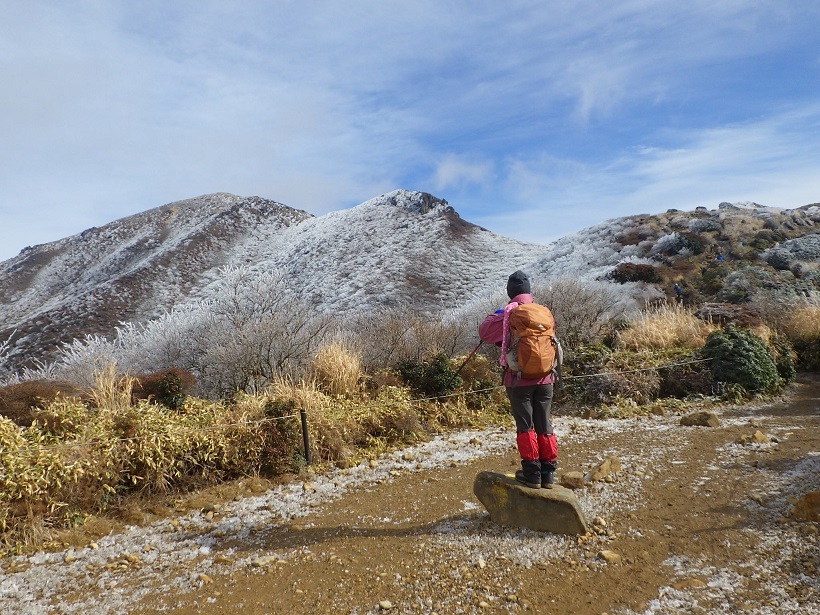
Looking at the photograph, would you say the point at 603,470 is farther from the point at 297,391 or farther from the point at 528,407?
the point at 297,391

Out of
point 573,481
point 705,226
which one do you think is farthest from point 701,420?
point 705,226

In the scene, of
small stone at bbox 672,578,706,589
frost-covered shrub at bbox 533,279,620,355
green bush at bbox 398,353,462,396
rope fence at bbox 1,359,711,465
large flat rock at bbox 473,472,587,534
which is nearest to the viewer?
small stone at bbox 672,578,706,589

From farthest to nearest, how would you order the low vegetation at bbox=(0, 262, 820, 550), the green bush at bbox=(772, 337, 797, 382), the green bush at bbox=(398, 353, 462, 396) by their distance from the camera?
1. the green bush at bbox=(772, 337, 797, 382)
2. the green bush at bbox=(398, 353, 462, 396)
3. the low vegetation at bbox=(0, 262, 820, 550)

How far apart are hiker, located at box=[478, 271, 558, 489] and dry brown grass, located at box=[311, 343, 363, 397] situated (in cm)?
361

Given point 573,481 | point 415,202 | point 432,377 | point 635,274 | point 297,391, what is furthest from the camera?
point 415,202

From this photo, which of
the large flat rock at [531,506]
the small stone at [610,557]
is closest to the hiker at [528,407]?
the large flat rock at [531,506]

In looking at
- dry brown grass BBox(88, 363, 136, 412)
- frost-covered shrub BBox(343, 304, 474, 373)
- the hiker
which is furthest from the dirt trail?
frost-covered shrub BBox(343, 304, 474, 373)

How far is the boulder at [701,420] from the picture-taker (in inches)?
252

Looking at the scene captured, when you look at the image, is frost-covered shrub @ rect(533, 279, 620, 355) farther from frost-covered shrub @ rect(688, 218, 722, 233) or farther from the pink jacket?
frost-covered shrub @ rect(688, 218, 722, 233)

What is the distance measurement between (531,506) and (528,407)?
731mm

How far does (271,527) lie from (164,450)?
154 centimetres

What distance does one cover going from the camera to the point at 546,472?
388 cm

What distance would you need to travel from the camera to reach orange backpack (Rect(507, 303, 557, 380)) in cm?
364

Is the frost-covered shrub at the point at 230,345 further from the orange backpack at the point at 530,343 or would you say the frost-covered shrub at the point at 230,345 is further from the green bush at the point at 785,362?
the green bush at the point at 785,362
